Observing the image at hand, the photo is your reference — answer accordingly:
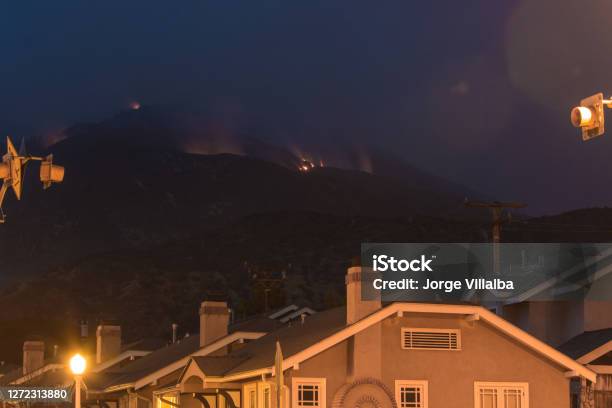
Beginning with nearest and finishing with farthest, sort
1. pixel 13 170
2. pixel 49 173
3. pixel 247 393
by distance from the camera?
pixel 49 173 → pixel 13 170 → pixel 247 393

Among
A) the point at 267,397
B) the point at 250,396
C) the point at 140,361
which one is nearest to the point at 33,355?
the point at 140,361

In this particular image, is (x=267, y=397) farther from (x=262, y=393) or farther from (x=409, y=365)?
(x=409, y=365)

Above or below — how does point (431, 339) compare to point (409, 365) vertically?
above

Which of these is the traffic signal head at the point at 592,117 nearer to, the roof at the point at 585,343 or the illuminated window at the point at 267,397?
the illuminated window at the point at 267,397

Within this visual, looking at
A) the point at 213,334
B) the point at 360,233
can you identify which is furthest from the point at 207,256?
the point at 213,334

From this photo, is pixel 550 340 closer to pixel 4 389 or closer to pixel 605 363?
pixel 605 363

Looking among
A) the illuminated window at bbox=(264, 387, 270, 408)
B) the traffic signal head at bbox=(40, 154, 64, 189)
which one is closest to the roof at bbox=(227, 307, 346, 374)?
the illuminated window at bbox=(264, 387, 270, 408)

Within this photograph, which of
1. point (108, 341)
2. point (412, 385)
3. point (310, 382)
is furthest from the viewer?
point (108, 341)
